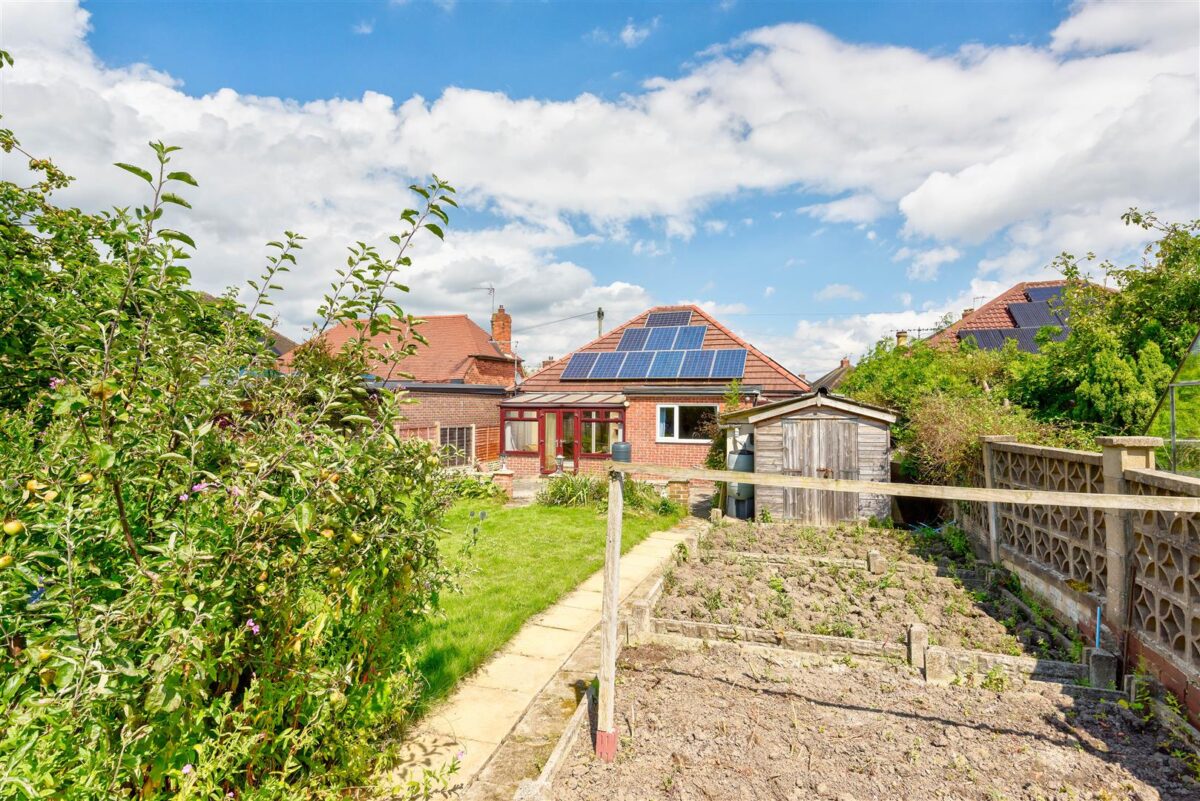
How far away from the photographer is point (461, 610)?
6.49m

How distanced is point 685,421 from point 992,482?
12018mm

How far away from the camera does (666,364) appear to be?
70.0ft

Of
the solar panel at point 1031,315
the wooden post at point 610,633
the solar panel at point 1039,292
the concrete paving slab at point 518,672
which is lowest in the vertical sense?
the concrete paving slab at point 518,672

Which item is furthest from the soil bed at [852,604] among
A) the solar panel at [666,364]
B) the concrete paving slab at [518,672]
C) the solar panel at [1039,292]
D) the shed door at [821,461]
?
the solar panel at [1039,292]

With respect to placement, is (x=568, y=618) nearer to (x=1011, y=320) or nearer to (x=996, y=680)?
(x=996, y=680)

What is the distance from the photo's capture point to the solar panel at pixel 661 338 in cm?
2264

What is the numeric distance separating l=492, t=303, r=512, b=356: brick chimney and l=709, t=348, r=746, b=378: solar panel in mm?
16013

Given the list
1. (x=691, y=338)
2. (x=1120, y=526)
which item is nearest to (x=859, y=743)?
(x=1120, y=526)

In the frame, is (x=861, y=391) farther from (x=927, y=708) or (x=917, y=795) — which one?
(x=917, y=795)

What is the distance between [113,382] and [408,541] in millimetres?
1620

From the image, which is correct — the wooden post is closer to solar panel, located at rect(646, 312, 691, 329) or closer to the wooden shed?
the wooden shed

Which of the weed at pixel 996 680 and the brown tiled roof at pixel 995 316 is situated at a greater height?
the brown tiled roof at pixel 995 316

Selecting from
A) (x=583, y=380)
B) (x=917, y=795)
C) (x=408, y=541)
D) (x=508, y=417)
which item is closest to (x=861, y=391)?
(x=583, y=380)

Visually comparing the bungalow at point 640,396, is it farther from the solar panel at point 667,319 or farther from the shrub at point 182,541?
the shrub at point 182,541
